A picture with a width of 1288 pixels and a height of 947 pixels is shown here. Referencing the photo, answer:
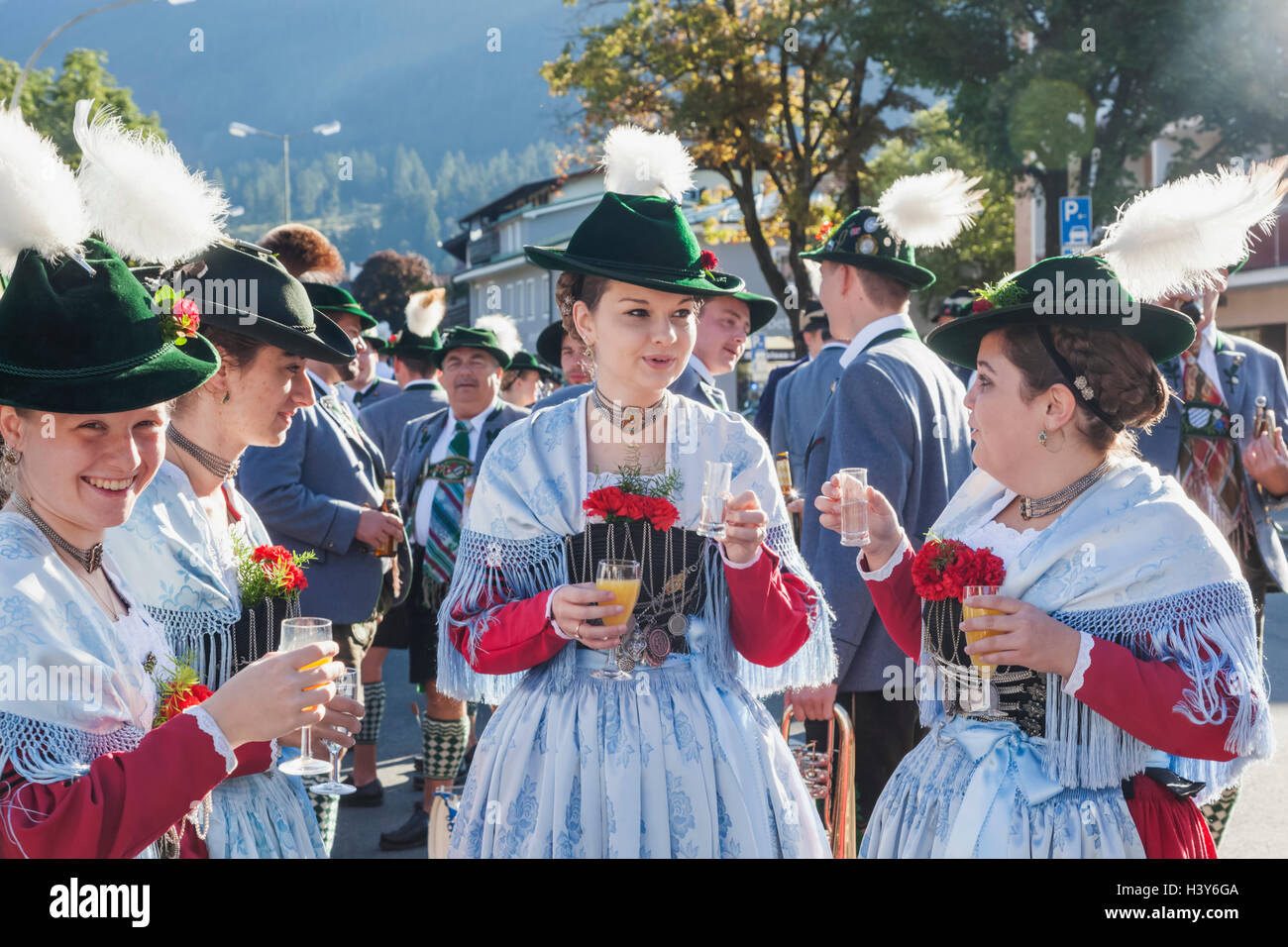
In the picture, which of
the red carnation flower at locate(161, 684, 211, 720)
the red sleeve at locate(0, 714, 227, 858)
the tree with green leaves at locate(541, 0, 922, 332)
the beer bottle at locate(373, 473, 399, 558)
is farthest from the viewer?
the tree with green leaves at locate(541, 0, 922, 332)

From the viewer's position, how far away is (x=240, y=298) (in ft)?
9.84

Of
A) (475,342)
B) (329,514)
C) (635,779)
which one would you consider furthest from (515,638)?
(475,342)

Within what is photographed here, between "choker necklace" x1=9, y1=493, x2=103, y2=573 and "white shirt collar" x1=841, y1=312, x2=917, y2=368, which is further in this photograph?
"white shirt collar" x1=841, y1=312, x2=917, y2=368

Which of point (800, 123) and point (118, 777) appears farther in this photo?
point (800, 123)

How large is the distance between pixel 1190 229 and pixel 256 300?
2267 mm

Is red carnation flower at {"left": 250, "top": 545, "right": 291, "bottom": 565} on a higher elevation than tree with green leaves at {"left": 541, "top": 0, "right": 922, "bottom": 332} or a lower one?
lower

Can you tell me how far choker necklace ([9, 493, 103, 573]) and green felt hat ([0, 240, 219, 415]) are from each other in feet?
0.61

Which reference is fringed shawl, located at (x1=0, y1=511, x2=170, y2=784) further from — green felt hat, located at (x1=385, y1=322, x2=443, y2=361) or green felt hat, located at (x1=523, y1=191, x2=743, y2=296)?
green felt hat, located at (x1=385, y1=322, x2=443, y2=361)

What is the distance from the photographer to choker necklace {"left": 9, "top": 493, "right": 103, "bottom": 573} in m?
2.04

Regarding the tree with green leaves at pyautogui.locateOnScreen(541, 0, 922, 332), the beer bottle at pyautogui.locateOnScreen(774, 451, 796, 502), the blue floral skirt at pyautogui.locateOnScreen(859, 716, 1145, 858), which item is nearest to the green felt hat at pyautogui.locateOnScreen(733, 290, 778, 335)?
the beer bottle at pyautogui.locateOnScreen(774, 451, 796, 502)

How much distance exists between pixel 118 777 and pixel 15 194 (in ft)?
3.30

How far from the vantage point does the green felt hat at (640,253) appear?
2.87 metres
